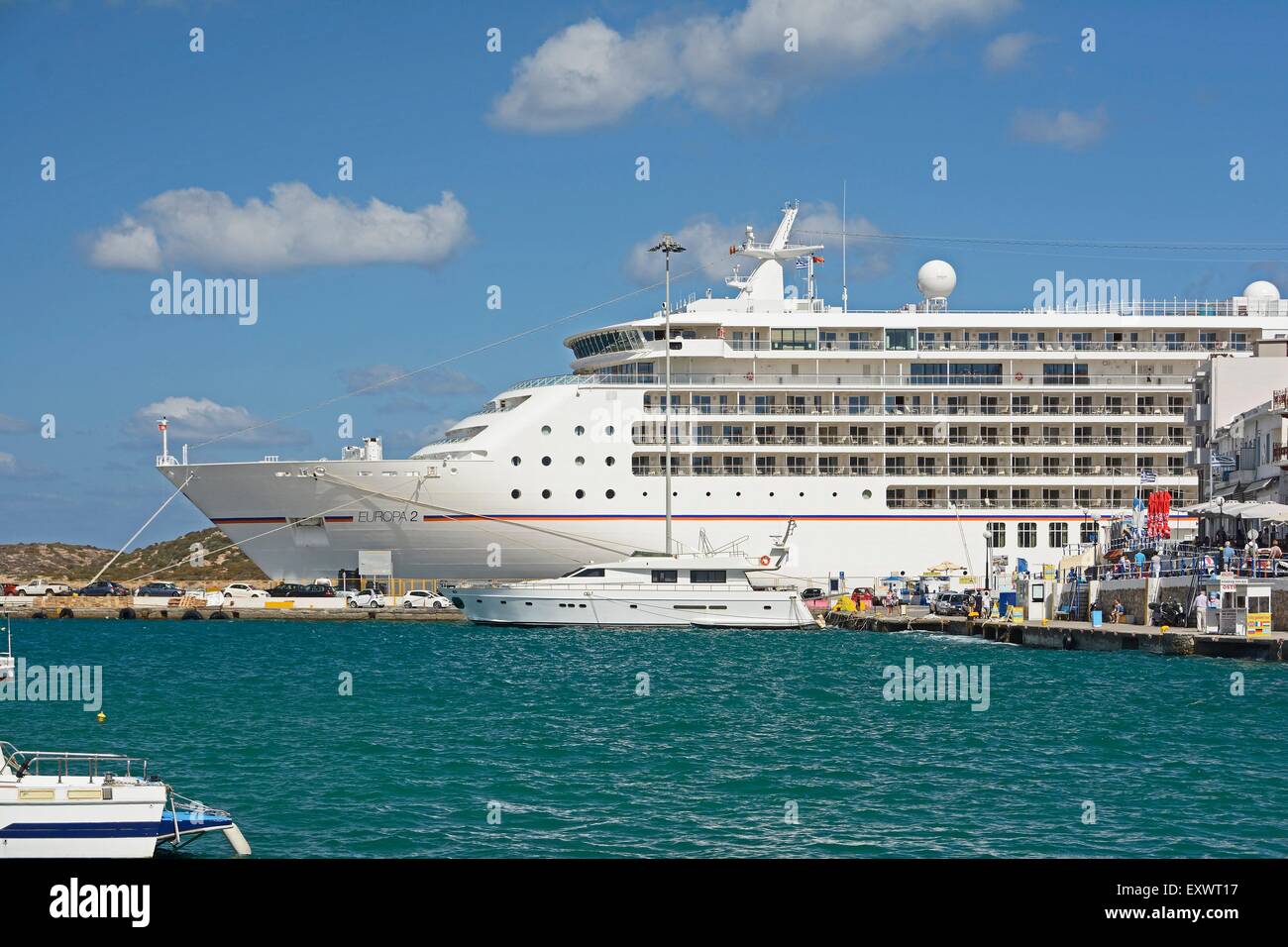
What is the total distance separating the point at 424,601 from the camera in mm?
65938

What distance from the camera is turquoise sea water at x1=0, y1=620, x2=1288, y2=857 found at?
18.4 m

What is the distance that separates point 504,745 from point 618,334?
41.6 metres

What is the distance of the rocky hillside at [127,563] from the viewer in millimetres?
115188

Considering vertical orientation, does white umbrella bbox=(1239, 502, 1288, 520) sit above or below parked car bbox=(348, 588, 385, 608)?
above

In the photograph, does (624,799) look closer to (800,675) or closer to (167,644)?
(800,675)

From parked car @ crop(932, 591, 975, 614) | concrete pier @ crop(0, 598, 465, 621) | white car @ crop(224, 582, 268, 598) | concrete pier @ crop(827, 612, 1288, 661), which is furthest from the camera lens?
white car @ crop(224, 582, 268, 598)

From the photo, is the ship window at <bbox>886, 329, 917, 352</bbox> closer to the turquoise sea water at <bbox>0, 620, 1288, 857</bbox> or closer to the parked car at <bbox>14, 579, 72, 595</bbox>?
the turquoise sea water at <bbox>0, 620, 1288, 857</bbox>

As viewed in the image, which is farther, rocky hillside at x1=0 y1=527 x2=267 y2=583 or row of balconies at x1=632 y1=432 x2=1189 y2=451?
rocky hillside at x1=0 y1=527 x2=267 y2=583

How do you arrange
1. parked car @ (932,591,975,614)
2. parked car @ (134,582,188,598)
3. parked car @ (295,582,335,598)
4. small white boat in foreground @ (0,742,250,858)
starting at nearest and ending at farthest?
1. small white boat in foreground @ (0,742,250,858)
2. parked car @ (932,591,975,614)
3. parked car @ (295,582,335,598)
4. parked car @ (134,582,188,598)

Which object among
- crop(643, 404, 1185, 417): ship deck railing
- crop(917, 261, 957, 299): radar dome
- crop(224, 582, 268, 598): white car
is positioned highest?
crop(917, 261, 957, 299): radar dome

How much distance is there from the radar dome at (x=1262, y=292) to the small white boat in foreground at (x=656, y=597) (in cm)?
3107

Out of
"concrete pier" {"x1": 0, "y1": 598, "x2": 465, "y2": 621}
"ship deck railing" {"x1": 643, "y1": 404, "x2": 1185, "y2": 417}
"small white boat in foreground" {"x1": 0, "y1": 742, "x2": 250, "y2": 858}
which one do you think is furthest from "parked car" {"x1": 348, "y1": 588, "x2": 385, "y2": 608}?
"small white boat in foreground" {"x1": 0, "y1": 742, "x2": 250, "y2": 858}

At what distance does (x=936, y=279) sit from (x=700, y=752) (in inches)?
1886

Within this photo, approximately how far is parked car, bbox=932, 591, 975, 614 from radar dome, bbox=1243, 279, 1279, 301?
22.6 m
